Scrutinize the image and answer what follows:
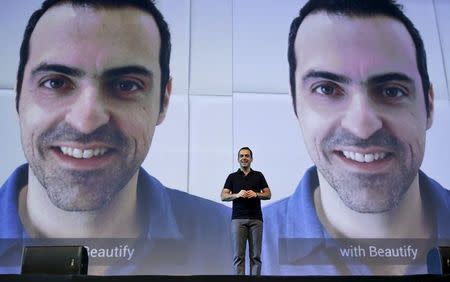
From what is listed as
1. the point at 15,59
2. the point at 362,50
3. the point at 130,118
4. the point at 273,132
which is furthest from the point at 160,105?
the point at 362,50

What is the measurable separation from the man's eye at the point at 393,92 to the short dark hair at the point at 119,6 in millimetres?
1896

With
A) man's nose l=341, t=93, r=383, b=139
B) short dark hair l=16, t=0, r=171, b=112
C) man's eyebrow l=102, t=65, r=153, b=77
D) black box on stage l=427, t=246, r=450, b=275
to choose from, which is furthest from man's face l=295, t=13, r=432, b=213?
black box on stage l=427, t=246, r=450, b=275

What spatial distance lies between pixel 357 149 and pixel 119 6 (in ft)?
7.85

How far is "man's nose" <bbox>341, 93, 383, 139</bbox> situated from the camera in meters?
4.40

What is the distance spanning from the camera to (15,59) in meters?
4.42

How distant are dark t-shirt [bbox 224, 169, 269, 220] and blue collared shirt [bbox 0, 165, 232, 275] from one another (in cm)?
76

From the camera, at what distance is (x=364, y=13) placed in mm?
4672

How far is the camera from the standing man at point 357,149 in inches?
166

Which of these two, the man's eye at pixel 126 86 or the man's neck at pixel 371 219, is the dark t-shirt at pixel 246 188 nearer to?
the man's neck at pixel 371 219

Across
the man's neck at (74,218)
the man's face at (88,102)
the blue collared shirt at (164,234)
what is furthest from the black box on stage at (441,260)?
the man's face at (88,102)

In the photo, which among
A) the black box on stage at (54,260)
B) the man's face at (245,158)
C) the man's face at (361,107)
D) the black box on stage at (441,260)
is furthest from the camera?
the man's face at (361,107)

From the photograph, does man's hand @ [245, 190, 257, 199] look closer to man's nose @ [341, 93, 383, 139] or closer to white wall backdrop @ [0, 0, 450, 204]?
white wall backdrop @ [0, 0, 450, 204]

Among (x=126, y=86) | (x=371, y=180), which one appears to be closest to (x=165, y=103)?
(x=126, y=86)

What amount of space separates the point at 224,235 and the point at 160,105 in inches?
48.1
